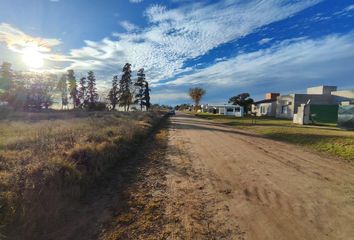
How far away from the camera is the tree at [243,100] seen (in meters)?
→ 69.2

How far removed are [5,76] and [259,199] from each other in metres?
69.0

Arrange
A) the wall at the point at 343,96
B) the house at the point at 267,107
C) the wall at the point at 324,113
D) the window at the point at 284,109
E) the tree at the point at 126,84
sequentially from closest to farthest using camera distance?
the wall at the point at 324,113
the wall at the point at 343,96
the window at the point at 284,109
the house at the point at 267,107
the tree at the point at 126,84

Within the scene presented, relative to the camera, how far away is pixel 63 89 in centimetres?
6994

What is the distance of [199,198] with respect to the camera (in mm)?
4918

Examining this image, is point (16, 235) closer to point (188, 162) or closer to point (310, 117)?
point (188, 162)

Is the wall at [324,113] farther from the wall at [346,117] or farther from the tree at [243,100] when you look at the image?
the tree at [243,100]

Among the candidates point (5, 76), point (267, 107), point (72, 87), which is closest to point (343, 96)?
point (267, 107)

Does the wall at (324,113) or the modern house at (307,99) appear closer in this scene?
the wall at (324,113)

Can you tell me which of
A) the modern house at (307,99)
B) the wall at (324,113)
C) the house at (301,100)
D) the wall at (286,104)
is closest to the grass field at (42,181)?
the wall at (324,113)

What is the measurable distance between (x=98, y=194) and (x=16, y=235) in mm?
2022

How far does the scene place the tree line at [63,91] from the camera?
55344 millimetres

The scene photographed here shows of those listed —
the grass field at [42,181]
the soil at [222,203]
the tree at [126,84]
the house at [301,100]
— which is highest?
the tree at [126,84]

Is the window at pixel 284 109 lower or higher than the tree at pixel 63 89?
lower

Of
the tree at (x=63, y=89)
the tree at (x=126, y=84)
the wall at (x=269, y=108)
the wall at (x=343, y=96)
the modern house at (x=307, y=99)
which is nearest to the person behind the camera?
the wall at (x=343, y=96)
